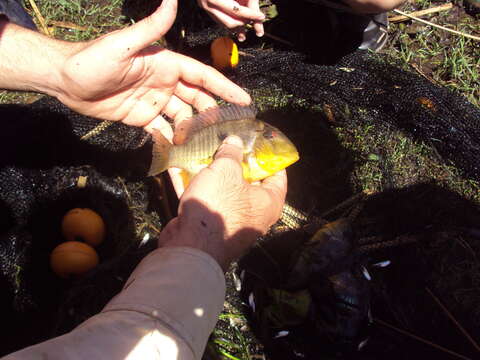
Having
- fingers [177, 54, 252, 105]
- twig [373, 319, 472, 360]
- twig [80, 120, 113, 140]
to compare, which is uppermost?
fingers [177, 54, 252, 105]

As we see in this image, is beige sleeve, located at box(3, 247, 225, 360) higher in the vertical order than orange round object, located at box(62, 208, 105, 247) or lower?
higher

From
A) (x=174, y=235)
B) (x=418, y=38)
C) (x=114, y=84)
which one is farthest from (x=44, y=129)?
(x=418, y=38)

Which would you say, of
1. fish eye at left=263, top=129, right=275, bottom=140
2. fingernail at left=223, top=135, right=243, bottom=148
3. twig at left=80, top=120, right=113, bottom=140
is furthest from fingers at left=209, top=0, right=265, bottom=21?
twig at left=80, top=120, right=113, bottom=140

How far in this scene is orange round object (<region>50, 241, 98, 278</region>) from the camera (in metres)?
3.09

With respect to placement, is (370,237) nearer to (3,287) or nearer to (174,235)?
(174,235)

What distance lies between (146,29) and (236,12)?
100cm

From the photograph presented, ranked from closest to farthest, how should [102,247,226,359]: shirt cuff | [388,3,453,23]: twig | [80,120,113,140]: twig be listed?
[102,247,226,359]: shirt cuff → [80,120,113,140]: twig → [388,3,453,23]: twig

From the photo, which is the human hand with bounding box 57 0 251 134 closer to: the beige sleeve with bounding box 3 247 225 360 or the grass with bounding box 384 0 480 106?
the beige sleeve with bounding box 3 247 225 360

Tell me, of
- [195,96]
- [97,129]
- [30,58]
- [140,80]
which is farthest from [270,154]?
[30,58]

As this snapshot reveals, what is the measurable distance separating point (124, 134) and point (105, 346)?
8.53ft

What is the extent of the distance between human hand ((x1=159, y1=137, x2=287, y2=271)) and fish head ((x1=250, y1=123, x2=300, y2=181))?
370 millimetres

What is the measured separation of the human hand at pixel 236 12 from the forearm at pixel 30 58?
50.4 inches

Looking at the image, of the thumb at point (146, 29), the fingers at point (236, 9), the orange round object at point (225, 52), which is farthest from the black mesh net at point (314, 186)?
the thumb at point (146, 29)

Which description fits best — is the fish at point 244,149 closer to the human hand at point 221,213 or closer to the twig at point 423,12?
the human hand at point 221,213
